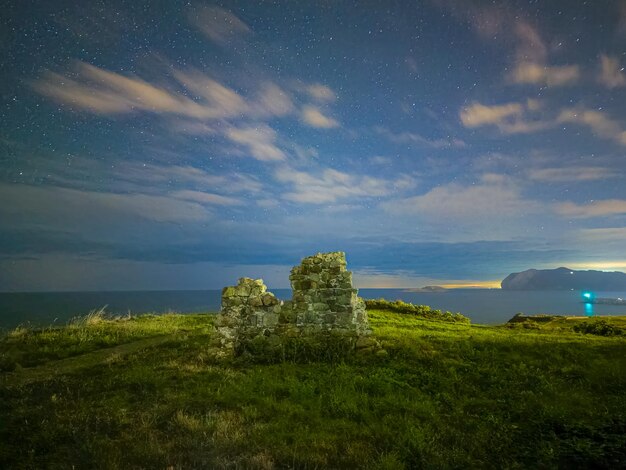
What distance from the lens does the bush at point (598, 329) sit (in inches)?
867

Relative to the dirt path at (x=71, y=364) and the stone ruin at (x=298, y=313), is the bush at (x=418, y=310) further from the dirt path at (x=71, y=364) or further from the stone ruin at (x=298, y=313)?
the dirt path at (x=71, y=364)

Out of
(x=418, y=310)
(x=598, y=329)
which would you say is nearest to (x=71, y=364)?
(x=418, y=310)

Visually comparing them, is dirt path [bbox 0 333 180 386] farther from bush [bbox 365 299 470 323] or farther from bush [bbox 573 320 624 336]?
bush [bbox 573 320 624 336]

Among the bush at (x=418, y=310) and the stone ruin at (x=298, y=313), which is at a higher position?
the stone ruin at (x=298, y=313)

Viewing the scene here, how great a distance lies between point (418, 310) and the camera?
3197 cm

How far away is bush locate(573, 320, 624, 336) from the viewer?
22.0 metres

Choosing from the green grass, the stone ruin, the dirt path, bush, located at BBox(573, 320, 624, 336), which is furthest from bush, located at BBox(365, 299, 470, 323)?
the dirt path

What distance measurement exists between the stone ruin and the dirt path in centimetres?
515

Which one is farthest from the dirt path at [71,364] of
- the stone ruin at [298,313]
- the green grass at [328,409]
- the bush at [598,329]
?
the bush at [598,329]

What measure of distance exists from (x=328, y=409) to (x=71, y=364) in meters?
12.2

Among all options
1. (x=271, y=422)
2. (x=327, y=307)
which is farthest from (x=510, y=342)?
(x=271, y=422)

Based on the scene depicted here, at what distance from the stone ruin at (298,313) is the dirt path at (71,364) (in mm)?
5150

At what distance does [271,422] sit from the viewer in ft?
28.1

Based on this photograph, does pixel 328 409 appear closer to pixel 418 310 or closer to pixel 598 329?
pixel 598 329
